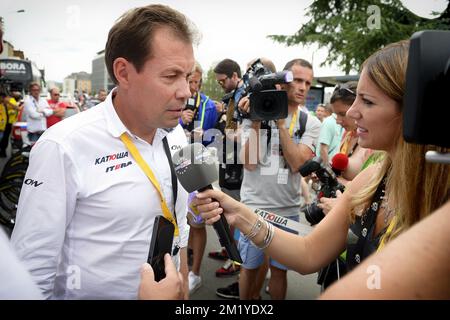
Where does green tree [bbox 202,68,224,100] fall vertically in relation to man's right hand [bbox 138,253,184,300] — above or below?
above

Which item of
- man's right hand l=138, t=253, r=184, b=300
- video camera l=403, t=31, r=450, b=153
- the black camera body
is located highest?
video camera l=403, t=31, r=450, b=153

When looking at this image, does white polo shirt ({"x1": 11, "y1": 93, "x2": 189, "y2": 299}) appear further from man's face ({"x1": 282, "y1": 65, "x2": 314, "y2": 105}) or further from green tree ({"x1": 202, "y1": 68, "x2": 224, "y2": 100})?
green tree ({"x1": 202, "y1": 68, "x2": 224, "y2": 100})

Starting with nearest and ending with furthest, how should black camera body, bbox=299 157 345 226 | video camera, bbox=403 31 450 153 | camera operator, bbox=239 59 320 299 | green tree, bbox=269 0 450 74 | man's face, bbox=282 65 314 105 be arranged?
1. video camera, bbox=403 31 450 153
2. black camera body, bbox=299 157 345 226
3. camera operator, bbox=239 59 320 299
4. man's face, bbox=282 65 314 105
5. green tree, bbox=269 0 450 74

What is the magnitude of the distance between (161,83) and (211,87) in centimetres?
313

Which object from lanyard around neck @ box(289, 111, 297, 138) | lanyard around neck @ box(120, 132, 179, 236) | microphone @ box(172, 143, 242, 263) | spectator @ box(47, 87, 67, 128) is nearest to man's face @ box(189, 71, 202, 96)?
lanyard around neck @ box(289, 111, 297, 138)

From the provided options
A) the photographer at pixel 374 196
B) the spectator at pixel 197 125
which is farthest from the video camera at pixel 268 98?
the spectator at pixel 197 125

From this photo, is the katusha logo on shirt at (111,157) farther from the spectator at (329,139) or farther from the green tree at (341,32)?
the green tree at (341,32)

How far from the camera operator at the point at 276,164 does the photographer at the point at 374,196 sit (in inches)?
49.4

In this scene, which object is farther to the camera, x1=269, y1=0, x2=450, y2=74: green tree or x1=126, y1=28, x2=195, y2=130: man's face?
x1=269, y1=0, x2=450, y2=74: green tree

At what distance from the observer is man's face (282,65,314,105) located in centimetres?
302

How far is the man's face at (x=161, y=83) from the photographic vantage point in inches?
57.8

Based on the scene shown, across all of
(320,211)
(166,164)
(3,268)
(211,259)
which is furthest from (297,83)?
(3,268)

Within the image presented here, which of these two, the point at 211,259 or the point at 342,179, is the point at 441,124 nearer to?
the point at 342,179

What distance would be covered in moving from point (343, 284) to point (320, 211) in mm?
1714
